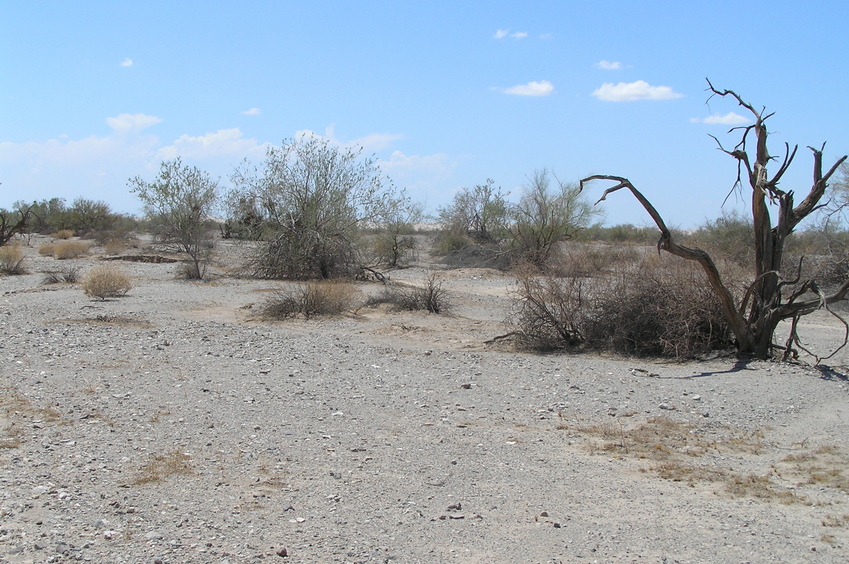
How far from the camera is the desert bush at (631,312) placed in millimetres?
11445

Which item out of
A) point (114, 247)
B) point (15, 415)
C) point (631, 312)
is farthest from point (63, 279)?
point (631, 312)

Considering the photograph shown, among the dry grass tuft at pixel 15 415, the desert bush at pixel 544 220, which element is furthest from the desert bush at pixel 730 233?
the dry grass tuft at pixel 15 415

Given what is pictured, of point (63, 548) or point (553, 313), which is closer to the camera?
point (63, 548)

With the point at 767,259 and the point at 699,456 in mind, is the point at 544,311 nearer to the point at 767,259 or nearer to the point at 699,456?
the point at 767,259

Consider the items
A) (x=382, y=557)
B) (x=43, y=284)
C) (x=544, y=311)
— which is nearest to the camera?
(x=382, y=557)

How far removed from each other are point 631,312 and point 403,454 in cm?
653

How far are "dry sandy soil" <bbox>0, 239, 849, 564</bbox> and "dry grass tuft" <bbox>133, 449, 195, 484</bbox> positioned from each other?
2 cm

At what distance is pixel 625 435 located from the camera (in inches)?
285

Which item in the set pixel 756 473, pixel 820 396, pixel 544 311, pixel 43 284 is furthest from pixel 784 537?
pixel 43 284

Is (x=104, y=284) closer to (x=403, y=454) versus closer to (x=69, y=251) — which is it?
(x=403, y=454)

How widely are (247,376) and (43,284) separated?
1481 cm

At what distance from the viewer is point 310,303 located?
52.6ft

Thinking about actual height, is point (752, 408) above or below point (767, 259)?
below

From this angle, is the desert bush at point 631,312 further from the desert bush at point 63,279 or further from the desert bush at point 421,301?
the desert bush at point 63,279
